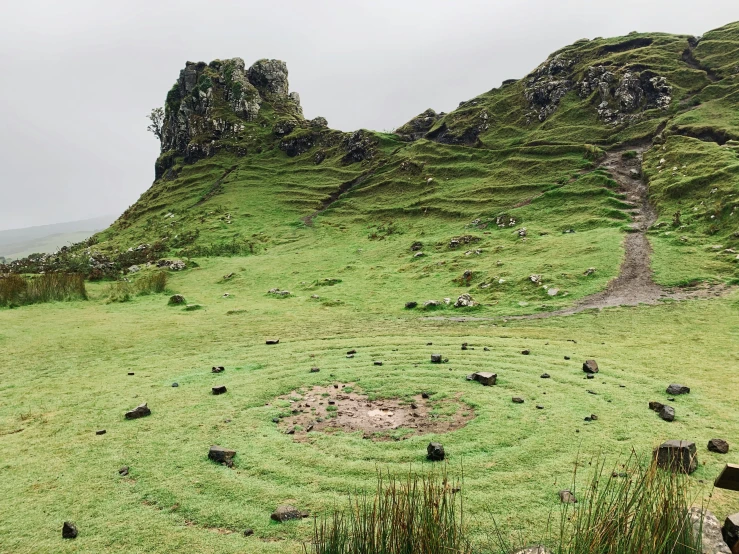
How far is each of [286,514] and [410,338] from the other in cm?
1290

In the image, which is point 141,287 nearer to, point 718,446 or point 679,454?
point 679,454

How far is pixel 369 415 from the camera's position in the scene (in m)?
11.2

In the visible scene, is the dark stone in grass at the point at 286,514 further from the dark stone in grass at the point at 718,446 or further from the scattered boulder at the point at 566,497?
the dark stone in grass at the point at 718,446

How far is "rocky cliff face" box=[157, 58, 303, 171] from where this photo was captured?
107 meters

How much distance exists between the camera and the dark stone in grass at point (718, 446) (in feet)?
27.4

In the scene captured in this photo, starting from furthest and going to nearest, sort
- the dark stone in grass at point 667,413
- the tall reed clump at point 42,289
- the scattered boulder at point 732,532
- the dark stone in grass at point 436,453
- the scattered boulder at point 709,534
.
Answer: the tall reed clump at point 42,289, the dark stone in grass at point 667,413, the dark stone in grass at point 436,453, the scattered boulder at point 732,532, the scattered boulder at point 709,534

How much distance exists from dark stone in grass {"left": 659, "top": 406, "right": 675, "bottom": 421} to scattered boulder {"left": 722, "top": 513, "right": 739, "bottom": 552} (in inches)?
176

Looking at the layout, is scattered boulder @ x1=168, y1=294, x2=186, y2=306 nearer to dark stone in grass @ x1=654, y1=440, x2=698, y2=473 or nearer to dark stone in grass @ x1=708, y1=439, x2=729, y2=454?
dark stone in grass @ x1=654, y1=440, x2=698, y2=473

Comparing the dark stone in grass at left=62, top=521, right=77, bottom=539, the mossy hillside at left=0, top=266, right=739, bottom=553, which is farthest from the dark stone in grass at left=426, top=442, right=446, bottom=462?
the dark stone in grass at left=62, top=521, right=77, bottom=539

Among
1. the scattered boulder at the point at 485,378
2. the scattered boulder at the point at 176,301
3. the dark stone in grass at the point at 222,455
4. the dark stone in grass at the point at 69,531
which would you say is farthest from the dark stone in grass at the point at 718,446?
the scattered boulder at the point at 176,301

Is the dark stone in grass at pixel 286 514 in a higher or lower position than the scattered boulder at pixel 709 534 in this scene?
lower

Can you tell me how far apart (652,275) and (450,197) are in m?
34.0

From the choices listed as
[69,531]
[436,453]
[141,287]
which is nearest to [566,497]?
[436,453]

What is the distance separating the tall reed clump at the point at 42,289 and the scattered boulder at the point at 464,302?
2681cm
